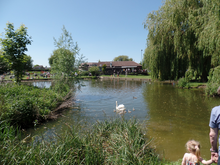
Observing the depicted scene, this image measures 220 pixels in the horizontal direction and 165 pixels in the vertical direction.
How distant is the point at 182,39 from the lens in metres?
20.1

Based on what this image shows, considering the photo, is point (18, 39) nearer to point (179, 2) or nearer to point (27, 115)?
point (27, 115)

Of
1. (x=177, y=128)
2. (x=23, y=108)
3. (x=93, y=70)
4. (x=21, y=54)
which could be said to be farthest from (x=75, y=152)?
(x=93, y=70)

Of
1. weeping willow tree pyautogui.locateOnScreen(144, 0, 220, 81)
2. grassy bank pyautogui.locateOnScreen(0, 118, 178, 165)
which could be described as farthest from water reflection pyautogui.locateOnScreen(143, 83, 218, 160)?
weeping willow tree pyautogui.locateOnScreen(144, 0, 220, 81)

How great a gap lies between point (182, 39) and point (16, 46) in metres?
17.9

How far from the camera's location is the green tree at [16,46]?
12.6 metres

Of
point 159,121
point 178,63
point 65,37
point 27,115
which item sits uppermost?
point 65,37

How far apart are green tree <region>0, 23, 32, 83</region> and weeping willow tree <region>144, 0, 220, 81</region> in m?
14.8

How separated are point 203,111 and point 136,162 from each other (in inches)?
345

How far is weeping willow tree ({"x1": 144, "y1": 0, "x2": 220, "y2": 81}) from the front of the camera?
1499cm

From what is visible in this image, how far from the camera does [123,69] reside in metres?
62.4

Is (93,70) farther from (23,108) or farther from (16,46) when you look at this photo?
(23,108)

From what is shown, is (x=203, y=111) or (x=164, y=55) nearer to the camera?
(x=203, y=111)

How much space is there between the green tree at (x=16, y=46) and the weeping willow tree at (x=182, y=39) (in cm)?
1483

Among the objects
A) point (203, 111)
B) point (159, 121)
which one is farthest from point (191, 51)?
point (159, 121)
